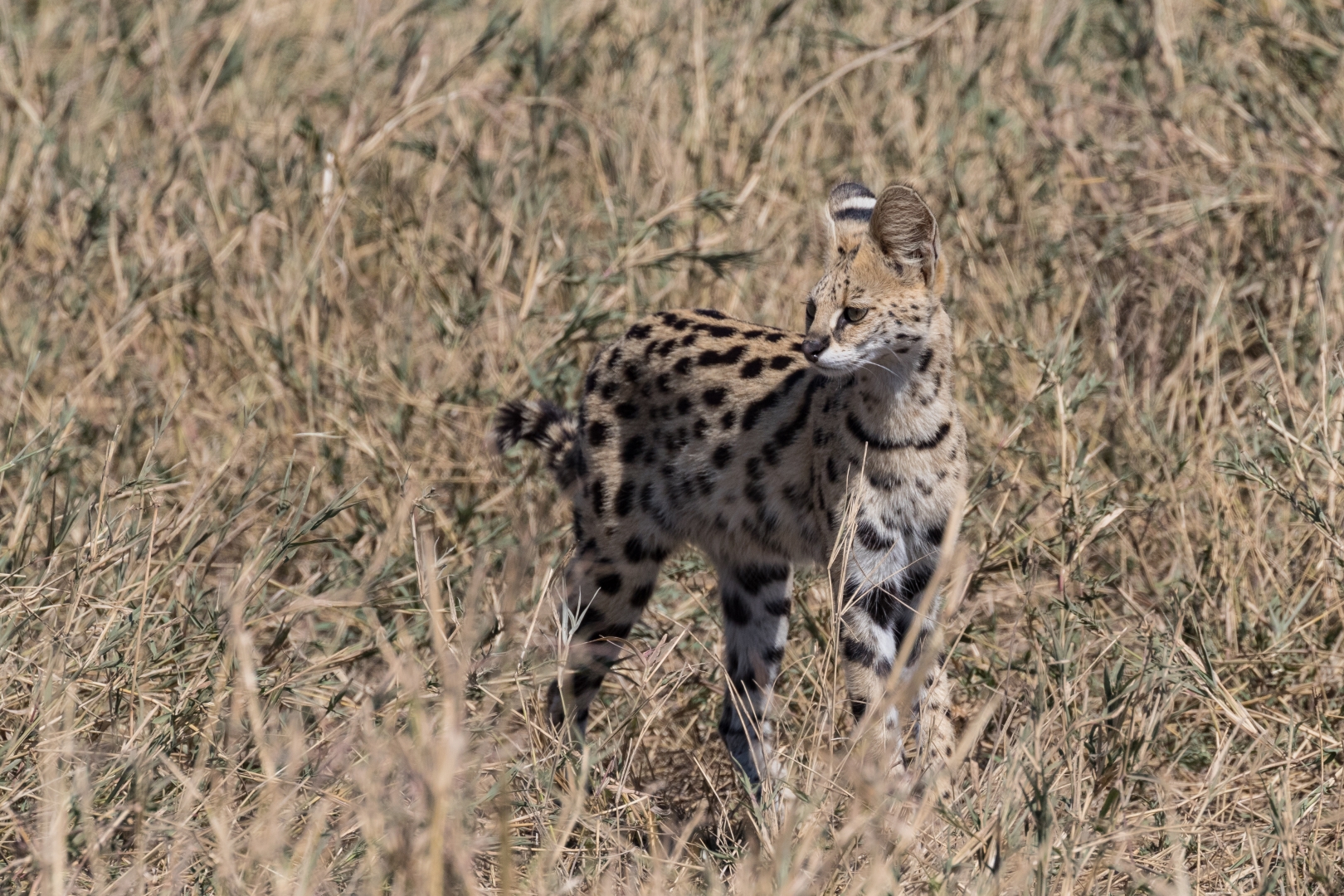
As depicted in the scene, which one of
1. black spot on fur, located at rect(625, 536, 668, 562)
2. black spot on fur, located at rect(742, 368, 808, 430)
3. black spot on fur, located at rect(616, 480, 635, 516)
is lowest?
black spot on fur, located at rect(625, 536, 668, 562)

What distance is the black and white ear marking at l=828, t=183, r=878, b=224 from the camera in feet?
14.6

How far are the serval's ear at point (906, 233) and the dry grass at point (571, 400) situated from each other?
624mm

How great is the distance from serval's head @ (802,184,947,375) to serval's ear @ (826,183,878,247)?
4 centimetres

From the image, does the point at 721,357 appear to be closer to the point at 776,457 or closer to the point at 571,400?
the point at 776,457

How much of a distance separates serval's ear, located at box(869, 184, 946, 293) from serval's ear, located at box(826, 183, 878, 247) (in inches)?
4.8

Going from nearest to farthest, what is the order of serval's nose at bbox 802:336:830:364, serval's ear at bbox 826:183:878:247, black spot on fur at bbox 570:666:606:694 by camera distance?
1. serval's nose at bbox 802:336:830:364
2. serval's ear at bbox 826:183:878:247
3. black spot on fur at bbox 570:666:606:694

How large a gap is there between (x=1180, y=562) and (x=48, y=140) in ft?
13.6

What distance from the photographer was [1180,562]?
→ 4.77 metres

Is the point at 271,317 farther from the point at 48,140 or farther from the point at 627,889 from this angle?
the point at 627,889

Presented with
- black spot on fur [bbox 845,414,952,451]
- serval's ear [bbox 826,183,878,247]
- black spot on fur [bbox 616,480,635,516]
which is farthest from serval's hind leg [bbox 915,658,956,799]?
serval's ear [bbox 826,183,878,247]

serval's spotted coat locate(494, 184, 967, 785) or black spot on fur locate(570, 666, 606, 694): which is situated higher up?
serval's spotted coat locate(494, 184, 967, 785)

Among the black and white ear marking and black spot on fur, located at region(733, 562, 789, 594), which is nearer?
the black and white ear marking

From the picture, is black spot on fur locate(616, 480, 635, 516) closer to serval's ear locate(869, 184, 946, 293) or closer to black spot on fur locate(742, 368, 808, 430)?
black spot on fur locate(742, 368, 808, 430)

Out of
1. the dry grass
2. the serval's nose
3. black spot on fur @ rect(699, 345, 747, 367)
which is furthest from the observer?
black spot on fur @ rect(699, 345, 747, 367)
